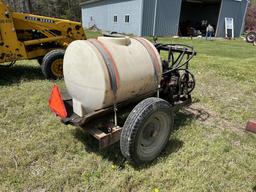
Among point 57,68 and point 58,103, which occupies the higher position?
point 58,103

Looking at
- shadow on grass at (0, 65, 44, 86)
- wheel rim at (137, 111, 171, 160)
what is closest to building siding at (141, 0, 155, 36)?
shadow on grass at (0, 65, 44, 86)

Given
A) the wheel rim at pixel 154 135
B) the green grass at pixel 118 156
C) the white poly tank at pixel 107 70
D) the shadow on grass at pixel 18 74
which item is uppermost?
the white poly tank at pixel 107 70

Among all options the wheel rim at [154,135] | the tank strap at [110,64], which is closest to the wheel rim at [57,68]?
the tank strap at [110,64]

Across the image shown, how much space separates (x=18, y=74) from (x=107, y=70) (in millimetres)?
4420

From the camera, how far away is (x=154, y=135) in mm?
2857

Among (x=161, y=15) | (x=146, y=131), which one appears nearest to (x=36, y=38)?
(x=146, y=131)

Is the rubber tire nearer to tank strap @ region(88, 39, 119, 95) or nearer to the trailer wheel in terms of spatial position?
tank strap @ region(88, 39, 119, 95)

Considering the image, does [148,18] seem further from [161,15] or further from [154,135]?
[154,135]

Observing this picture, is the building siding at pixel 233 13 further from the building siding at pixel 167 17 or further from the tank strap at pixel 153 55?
the tank strap at pixel 153 55

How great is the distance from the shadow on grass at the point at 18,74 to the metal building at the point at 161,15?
1219 cm

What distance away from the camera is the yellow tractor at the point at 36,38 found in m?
5.15

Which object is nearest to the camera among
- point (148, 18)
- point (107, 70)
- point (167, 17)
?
point (107, 70)

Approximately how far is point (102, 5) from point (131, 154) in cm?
2327

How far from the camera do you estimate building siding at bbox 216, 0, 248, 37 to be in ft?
66.3
